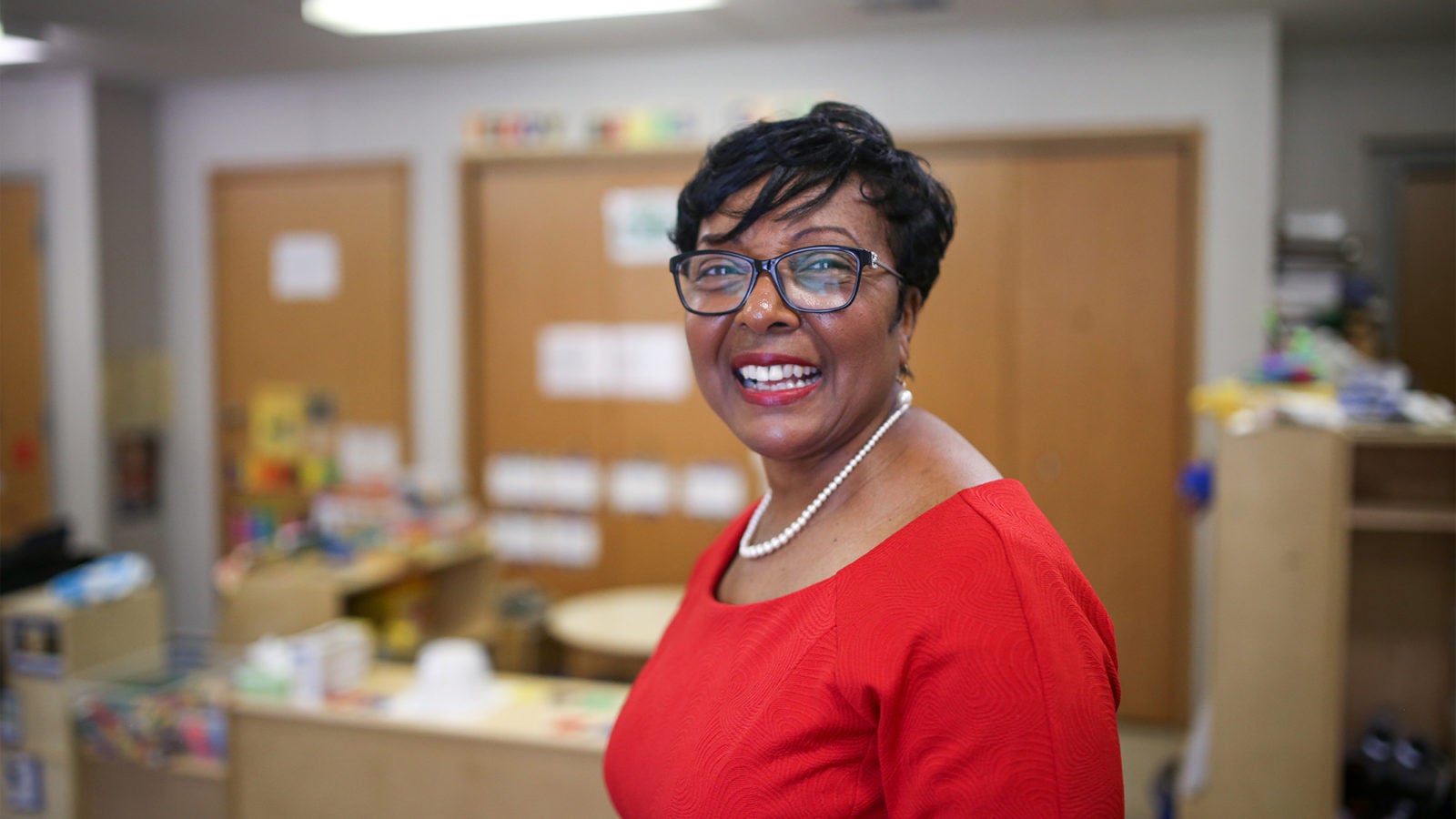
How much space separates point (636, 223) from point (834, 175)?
347 centimetres

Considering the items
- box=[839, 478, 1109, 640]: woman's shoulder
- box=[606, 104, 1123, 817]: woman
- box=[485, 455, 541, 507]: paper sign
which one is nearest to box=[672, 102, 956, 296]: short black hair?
box=[606, 104, 1123, 817]: woman

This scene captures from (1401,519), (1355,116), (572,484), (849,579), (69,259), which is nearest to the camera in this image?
(849,579)

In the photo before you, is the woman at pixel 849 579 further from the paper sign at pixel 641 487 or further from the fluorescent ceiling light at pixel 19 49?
the fluorescent ceiling light at pixel 19 49

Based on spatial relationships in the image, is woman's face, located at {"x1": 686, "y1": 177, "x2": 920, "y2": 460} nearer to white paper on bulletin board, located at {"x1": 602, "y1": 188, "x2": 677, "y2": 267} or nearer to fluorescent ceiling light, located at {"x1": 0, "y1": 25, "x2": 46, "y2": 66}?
white paper on bulletin board, located at {"x1": 602, "y1": 188, "x2": 677, "y2": 267}

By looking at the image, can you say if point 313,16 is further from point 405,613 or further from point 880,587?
point 880,587

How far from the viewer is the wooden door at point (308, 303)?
476cm

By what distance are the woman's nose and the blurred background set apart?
1.48 m

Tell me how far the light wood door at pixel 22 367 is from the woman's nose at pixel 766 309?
16.5ft

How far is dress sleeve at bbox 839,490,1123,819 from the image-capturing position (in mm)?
797

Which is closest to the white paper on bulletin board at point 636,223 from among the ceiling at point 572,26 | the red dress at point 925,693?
the ceiling at point 572,26

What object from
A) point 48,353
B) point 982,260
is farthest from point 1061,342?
point 48,353

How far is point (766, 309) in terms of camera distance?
1.04m

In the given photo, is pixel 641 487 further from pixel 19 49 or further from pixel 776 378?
pixel 776 378

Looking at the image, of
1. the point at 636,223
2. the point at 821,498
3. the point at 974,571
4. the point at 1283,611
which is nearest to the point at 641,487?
the point at 636,223
